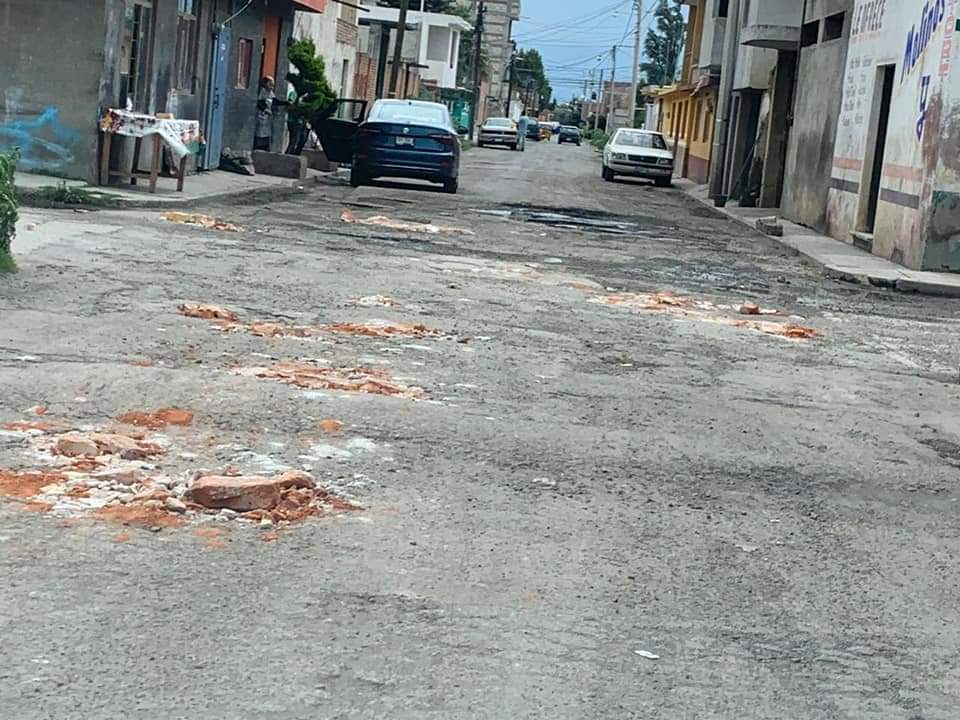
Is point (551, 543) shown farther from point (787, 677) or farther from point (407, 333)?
point (407, 333)

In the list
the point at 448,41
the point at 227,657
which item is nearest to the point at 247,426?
the point at 227,657

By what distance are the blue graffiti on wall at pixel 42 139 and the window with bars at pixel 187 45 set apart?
4.28 metres

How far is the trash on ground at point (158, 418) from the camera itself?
659 centimetres

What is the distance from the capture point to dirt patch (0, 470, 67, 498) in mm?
5402

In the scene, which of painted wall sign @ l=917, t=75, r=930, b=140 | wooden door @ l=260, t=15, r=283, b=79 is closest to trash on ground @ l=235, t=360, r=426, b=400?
painted wall sign @ l=917, t=75, r=930, b=140

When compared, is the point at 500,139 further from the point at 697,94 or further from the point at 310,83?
the point at 310,83

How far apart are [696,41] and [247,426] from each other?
4855 cm

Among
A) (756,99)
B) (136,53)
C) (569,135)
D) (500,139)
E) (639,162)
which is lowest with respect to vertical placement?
(639,162)

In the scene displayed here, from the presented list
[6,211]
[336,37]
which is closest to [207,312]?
[6,211]

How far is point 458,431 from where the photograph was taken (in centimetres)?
703

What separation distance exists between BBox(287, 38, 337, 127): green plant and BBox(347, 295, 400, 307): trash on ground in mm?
19641

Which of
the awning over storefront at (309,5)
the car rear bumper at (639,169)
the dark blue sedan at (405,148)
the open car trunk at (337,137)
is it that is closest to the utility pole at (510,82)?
the car rear bumper at (639,169)

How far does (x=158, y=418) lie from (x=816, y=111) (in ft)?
73.1

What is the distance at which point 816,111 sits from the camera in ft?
88.6
